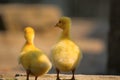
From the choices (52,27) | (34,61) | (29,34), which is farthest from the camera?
(52,27)

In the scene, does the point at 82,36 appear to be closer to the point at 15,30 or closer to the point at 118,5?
the point at 15,30

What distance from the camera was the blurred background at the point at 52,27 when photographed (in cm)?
583

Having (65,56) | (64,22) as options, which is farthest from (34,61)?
(64,22)

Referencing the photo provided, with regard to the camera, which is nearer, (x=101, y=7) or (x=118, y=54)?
(x=118, y=54)

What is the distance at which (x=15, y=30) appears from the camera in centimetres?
736

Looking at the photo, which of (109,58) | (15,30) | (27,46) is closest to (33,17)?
(15,30)

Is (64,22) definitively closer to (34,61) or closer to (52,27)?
(34,61)

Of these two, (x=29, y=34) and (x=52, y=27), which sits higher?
(x=29, y=34)

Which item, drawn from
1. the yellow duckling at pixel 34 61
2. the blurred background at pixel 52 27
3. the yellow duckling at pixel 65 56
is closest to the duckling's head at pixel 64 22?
the yellow duckling at pixel 65 56

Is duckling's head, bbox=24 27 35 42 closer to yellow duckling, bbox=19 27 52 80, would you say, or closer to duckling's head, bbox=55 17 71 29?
yellow duckling, bbox=19 27 52 80

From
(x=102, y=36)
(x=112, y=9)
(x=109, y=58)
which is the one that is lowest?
(x=102, y=36)

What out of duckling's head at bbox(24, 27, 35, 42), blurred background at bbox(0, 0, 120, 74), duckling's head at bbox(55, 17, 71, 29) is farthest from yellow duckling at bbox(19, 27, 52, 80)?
blurred background at bbox(0, 0, 120, 74)

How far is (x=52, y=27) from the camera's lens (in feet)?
24.4

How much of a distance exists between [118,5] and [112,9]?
75 millimetres
